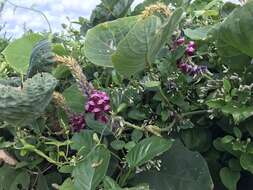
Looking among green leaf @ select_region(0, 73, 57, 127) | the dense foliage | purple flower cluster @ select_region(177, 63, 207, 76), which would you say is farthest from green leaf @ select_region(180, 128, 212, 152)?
green leaf @ select_region(0, 73, 57, 127)

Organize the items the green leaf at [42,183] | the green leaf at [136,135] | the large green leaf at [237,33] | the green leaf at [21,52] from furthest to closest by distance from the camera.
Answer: the green leaf at [21,52] → the green leaf at [42,183] → the green leaf at [136,135] → the large green leaf at [237,33]

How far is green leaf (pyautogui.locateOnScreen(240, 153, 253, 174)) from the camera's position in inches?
35.2

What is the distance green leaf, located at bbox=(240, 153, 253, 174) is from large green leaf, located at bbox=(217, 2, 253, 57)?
0.56ft

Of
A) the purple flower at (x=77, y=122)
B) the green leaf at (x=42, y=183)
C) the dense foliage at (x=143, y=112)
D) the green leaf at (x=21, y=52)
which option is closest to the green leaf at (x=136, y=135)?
the dense foliage at (x=143, y=112)

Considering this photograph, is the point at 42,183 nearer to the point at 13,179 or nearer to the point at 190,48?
the point at 13,179

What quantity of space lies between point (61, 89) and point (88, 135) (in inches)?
10.5

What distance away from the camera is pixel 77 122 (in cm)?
103

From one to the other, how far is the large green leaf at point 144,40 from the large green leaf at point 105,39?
0.23ft

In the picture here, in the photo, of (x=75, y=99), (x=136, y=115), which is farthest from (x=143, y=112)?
(x=75, y=99)

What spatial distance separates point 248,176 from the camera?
1.00m

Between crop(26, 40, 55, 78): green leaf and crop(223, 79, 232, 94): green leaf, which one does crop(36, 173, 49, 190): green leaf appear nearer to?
crop(26, 40, 55, 78): green leaf

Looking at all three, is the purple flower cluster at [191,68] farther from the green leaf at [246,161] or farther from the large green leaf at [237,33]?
the green leaf at [246,161]

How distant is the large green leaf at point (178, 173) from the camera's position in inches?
37.4

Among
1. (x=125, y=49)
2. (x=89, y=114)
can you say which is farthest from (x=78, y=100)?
(x=125, y=49)
